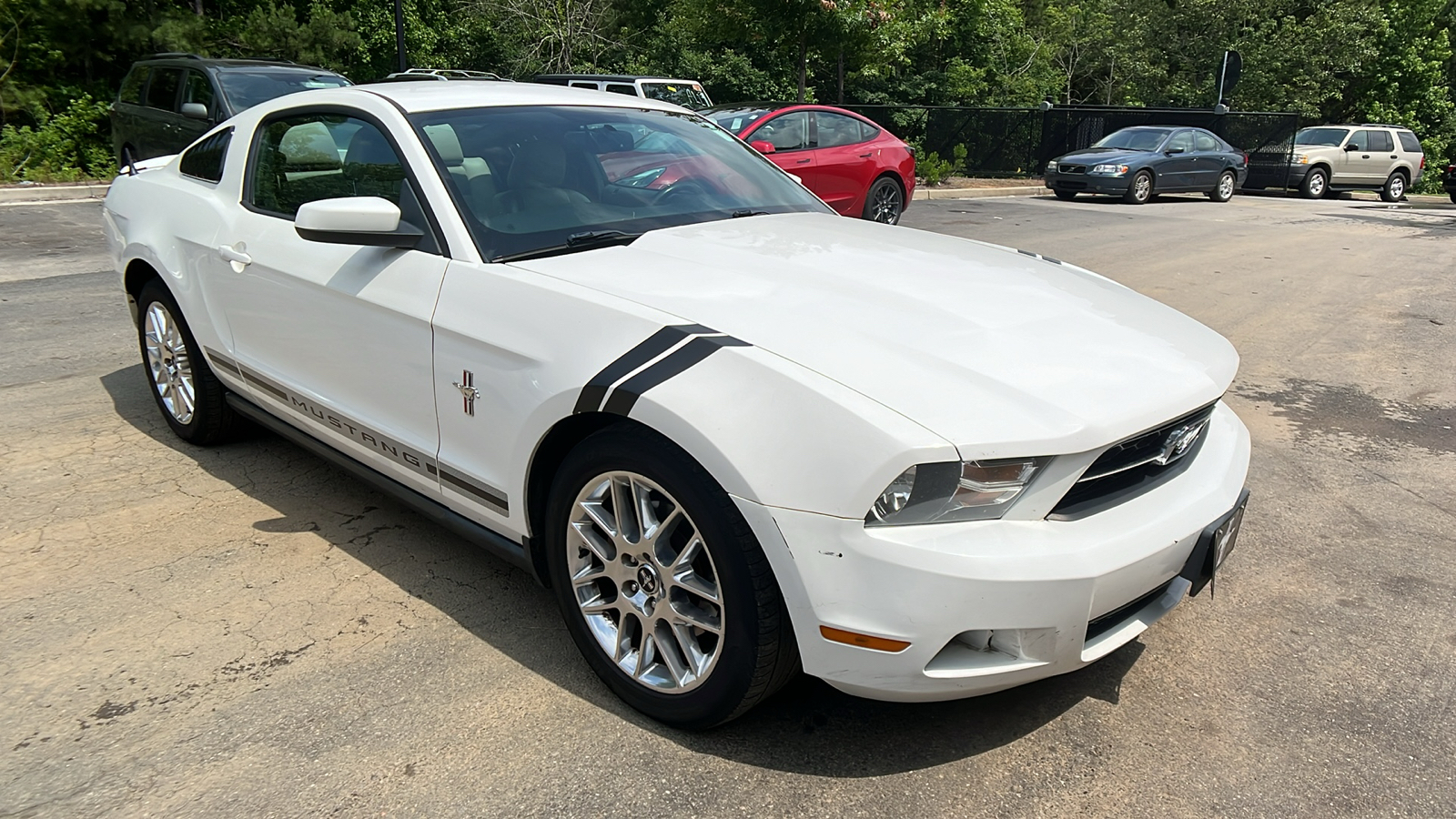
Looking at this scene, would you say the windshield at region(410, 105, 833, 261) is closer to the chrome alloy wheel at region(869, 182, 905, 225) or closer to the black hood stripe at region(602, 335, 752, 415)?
the black hood stripe at region(602, 335, 752, 415)

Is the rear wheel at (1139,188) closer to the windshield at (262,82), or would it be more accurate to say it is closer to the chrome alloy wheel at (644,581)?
the windshield at (262,82)

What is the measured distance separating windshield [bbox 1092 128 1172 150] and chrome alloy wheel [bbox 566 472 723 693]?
18552 millimetres

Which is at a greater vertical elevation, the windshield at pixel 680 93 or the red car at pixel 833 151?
the windshield at pixel 680 93

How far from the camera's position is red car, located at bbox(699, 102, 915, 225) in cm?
1220

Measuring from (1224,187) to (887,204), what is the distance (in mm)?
10252

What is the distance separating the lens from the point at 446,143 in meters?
3.24

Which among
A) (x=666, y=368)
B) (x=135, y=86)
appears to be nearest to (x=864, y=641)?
(x=666, y=368)

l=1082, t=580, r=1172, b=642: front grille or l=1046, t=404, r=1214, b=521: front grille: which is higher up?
l=1046, t=404, r=1214, b=521: front grille

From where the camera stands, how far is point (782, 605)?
90.0 inches

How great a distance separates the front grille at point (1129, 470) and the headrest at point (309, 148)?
2712mm

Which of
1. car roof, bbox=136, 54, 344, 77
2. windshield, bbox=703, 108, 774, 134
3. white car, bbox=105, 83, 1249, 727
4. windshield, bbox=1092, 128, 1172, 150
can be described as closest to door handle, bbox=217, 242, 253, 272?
white car, bbox=105, 83, 1249, 727

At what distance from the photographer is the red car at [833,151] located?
480 inches

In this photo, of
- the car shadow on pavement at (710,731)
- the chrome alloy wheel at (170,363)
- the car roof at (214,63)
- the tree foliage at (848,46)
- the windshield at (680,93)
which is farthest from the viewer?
the tree foliage at (848,46)

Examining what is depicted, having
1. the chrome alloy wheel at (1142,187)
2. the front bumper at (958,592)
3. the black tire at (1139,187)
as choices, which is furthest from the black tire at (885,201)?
the front bumper at (958,592)
